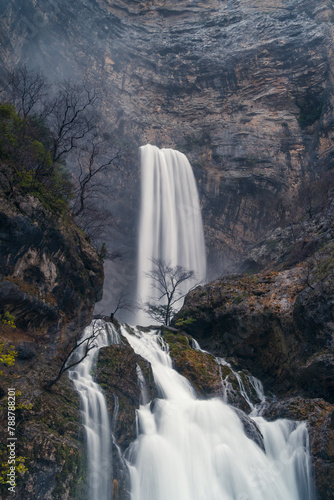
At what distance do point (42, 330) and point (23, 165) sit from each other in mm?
5816

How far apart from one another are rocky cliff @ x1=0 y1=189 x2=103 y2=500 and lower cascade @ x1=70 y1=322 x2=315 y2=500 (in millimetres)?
830

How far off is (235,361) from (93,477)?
9.65 m

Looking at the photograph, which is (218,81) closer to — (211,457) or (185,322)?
(185,322)

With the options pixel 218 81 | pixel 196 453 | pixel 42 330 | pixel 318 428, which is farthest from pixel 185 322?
pixel 218 81

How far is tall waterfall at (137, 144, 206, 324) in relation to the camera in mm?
35188

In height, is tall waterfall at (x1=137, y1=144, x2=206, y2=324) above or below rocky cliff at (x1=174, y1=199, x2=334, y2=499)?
above

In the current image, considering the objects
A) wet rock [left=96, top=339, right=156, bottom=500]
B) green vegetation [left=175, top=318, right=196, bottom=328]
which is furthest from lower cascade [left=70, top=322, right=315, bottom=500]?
green vegetation [left=175, top=318, right=196, bottom=328]

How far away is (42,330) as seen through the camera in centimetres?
1116

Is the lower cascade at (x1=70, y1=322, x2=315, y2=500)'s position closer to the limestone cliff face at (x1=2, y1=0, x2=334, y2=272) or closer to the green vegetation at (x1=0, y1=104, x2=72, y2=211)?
the green vegetation at (x1=0, y1=104, x2=72, y2=211)

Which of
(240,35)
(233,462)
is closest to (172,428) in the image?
(233,462)

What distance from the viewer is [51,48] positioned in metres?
37.2

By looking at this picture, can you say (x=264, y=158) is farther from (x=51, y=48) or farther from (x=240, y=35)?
(x=51, y=48)

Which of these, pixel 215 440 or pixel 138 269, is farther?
pixel 138 269

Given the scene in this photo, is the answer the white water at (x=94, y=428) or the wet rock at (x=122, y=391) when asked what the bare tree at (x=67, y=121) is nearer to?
the wet rock at (x=122, y=391)
